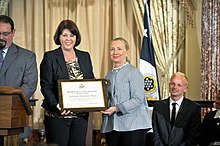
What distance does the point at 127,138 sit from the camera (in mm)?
4203

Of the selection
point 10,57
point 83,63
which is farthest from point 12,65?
point 83,63

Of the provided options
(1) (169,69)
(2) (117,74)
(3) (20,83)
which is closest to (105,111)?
(2) (117,74)

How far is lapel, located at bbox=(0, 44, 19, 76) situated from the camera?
148 inches

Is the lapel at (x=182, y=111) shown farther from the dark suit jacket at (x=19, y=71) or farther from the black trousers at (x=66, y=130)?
the dark suit jacket at (x=19, y=71)

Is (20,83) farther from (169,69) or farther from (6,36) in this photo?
(169,69)

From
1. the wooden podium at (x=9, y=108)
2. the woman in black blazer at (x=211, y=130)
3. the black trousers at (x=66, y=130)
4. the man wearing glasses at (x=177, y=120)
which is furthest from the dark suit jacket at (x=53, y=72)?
the woman in black blazer at (x=211, y=130)

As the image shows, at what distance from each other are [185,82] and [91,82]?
1.19 m

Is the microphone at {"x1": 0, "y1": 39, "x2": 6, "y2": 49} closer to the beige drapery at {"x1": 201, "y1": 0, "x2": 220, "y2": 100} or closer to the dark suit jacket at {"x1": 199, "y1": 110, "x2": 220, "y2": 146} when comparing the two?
the dark suit jacket at {"x1": 199, "y1": 110, "x2": 220, "y2": 146}

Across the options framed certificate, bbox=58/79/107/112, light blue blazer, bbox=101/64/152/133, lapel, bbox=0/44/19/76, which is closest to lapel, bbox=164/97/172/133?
light blue blazer, bbox=101/64/152/133

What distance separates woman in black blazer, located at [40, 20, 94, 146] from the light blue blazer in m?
0.28

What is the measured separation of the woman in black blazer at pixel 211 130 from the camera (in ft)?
15.6

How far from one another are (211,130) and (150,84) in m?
1.53

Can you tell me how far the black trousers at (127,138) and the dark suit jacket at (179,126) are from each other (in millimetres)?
526

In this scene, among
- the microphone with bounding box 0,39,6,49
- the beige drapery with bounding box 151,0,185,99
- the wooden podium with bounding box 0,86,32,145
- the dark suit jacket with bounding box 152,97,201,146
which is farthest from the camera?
the beige drapery with bounding box 151,0,185,99
